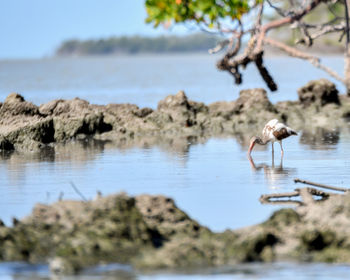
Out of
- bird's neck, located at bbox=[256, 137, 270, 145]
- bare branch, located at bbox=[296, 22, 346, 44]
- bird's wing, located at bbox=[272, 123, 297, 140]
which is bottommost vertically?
bird's neck, located at bbox=[256, 137, 270, 145]

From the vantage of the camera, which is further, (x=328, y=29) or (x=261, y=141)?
(x=261, y=141)

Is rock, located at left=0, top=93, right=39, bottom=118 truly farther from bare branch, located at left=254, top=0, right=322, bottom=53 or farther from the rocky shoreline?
the rocky shoreline

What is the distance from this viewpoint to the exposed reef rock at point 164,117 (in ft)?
79.5

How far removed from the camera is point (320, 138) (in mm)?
24047

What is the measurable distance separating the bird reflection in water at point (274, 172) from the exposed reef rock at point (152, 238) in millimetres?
4493

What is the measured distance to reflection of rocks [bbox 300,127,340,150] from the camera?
72.2ft

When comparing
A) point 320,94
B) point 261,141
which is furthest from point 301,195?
point 320,94

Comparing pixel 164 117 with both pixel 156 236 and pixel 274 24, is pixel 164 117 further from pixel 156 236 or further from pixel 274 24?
pixel 156 236

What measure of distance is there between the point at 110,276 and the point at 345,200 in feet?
9.63

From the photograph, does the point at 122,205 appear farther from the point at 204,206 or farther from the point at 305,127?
the point at 305,127

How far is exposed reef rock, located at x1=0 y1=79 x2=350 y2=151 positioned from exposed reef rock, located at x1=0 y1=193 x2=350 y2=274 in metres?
12.2

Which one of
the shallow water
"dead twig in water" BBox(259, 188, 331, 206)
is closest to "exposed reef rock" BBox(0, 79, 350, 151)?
"dead twig in water" BBox(259, 188, 331, 206)

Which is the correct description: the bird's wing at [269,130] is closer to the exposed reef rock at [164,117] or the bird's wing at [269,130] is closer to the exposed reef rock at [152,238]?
the exposed reef rock at [164,117]

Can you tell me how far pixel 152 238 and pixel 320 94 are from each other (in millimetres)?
21211
